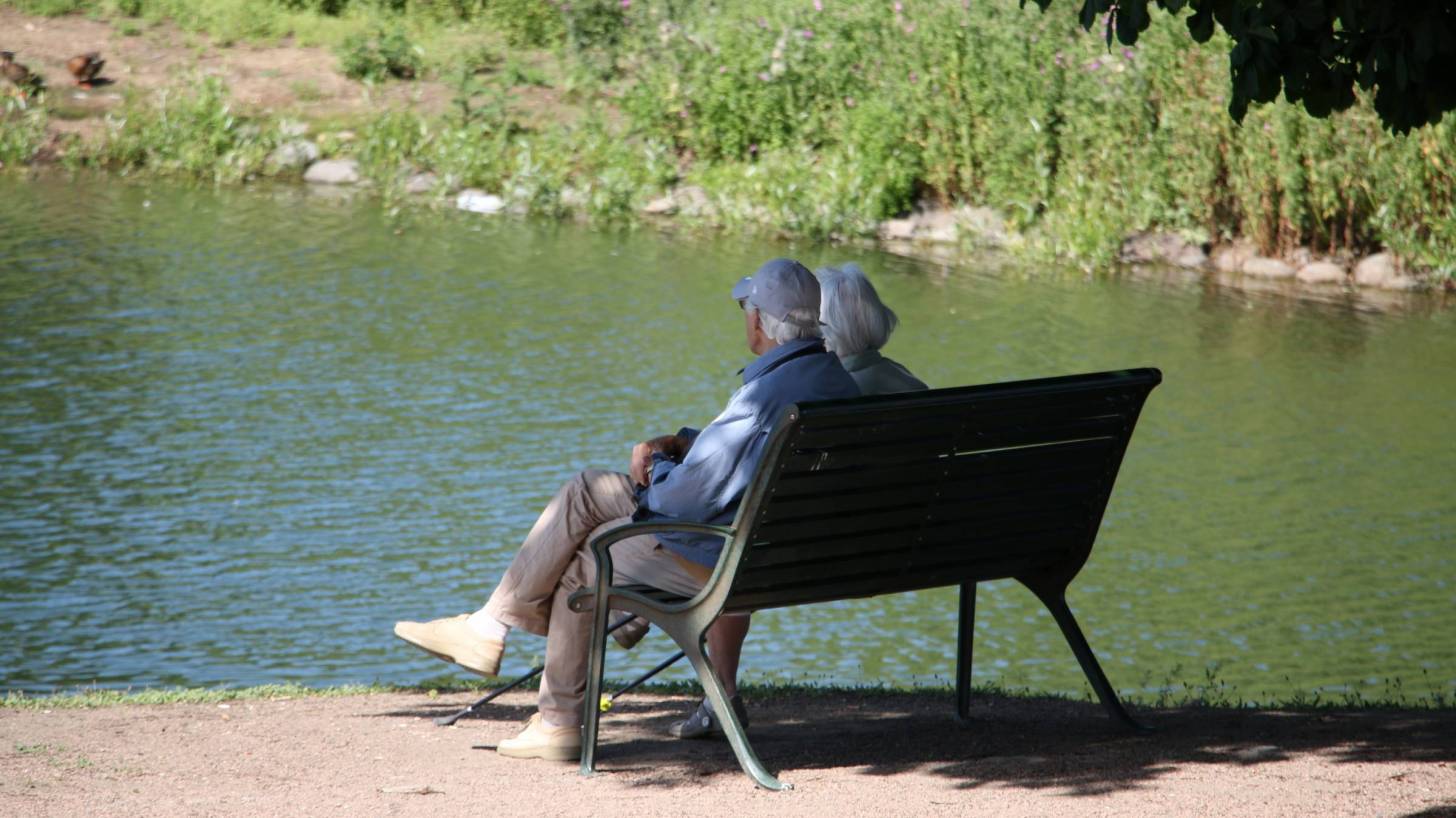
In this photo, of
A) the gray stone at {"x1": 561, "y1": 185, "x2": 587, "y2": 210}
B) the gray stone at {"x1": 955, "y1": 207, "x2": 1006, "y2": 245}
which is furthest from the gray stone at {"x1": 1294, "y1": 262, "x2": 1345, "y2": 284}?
the gray stone at {"x1": 561, "y1": 185, "x2": 587, "y2": 210}

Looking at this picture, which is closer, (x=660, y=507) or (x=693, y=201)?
(x=660, y=507)

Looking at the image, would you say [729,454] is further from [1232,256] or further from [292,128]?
[292,128]

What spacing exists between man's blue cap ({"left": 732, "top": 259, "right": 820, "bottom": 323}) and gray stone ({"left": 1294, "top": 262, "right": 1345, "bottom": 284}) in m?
13.3

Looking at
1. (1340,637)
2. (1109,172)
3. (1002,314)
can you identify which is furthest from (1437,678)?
(1109,172)

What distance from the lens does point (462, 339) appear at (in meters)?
13.3

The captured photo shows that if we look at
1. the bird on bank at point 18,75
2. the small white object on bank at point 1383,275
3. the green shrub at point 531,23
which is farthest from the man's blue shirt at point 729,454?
the green shrub at point 531,23

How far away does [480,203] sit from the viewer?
62.5ft

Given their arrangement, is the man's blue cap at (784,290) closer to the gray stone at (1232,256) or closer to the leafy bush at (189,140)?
the gray stone at (1232,256)

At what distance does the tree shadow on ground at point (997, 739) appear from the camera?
4676 millimetres

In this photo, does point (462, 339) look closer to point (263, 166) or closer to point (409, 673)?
point (409, 673)

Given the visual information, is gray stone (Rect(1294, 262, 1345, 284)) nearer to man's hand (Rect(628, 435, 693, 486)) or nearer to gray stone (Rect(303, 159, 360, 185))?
gray stone (Rect(303, 159, 360, 185))

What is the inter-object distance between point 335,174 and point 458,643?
15802 millimetres

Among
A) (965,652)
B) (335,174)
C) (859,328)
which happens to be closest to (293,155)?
(335,174)

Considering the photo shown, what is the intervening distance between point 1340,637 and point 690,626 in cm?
434
